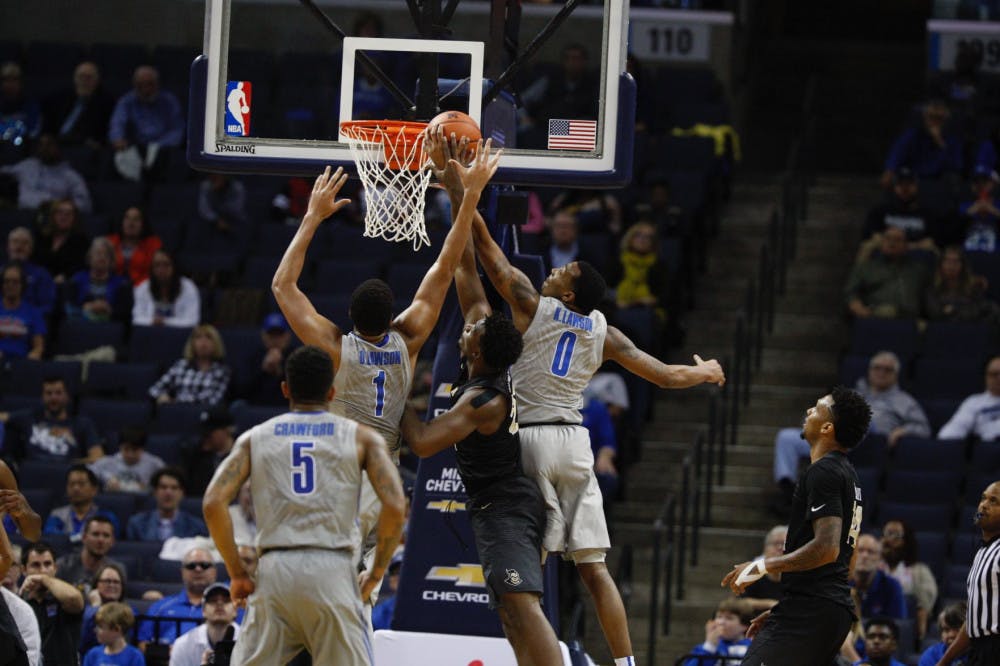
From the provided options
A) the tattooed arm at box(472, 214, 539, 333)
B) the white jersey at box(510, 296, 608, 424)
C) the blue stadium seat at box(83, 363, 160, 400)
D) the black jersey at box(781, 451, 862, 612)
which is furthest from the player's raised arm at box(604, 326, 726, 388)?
the blue stadium seat at box(83, 363, 160, 400)

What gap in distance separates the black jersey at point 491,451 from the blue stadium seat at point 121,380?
21.8ft

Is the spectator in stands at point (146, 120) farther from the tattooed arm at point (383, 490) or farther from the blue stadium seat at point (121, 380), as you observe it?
the tattooed arm at point (383, 490)

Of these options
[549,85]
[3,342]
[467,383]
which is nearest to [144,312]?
[3,342]

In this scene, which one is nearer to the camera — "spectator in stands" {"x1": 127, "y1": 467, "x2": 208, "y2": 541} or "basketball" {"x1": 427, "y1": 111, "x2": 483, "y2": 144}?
"basketball" {"x1": 427, "y1": 111, "x2": 483, "y2": 144}

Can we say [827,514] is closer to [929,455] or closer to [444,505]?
[444,505]

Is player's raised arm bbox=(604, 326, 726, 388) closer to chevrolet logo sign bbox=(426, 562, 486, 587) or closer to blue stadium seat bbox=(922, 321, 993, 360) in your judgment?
chevrolet logo sign bbox=(426, 562, 486, 587)

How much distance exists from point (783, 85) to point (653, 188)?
17.6 feet

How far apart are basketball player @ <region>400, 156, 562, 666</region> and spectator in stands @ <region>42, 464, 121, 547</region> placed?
499 centimetres

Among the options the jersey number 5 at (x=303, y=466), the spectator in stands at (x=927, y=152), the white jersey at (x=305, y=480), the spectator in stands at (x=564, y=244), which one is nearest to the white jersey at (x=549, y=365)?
the white jersey at (x=305, y=480)

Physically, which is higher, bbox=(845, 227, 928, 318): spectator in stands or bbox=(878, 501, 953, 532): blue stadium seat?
bbox=(845, 227, 928, 318): spectator in stands

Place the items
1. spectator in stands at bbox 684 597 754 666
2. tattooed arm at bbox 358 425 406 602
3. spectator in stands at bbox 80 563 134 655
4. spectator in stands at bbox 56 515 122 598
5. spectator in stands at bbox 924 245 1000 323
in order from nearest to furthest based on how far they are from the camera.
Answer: tattooed arm at bbox 358 425 406 602
spectator in stands at bbox 684 597 754 666
spectator in stands at bbox 80 563 134 655
spectator in stands at bbox 56 515 122 598
spectator in stands at bbox 924 245 1000 323

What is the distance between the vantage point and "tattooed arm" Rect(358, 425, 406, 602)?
23.1ft

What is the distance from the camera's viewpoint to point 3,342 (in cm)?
1482

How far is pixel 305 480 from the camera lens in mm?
7059
